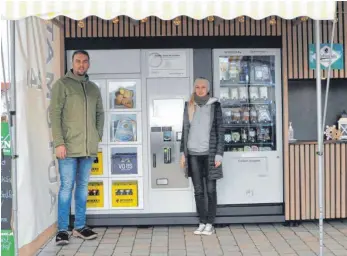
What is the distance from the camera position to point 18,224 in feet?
15.7

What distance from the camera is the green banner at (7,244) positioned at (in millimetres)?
4668

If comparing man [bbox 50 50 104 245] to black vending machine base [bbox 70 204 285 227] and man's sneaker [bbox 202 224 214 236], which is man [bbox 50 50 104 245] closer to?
black vending machine base [bbox 70 204 285 227]

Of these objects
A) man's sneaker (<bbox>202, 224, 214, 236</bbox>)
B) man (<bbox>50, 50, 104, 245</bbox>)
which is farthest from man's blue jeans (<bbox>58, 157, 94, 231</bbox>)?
man's sneaker (<bbox>202, 224, 214, 236</bbox>)

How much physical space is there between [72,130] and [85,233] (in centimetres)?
115

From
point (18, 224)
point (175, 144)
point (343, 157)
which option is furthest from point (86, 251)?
point (343, 157)

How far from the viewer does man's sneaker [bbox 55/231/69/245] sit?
5.68 m

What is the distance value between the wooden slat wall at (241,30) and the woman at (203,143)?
71 centimetres

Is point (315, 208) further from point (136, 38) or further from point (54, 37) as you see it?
point (54, 37)

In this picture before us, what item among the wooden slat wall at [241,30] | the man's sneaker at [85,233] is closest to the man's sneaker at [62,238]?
the man's sneaker at [85,233]

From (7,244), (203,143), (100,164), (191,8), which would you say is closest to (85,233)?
(100,164)

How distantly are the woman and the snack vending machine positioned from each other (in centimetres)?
42

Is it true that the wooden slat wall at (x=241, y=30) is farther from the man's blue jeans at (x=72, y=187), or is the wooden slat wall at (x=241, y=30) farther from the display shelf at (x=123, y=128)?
the man's blue jeans at (x=72, y=187)

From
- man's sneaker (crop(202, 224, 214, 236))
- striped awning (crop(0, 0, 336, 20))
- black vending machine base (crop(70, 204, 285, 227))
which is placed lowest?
man's sneaker (crop(202, 224, 214, 236))

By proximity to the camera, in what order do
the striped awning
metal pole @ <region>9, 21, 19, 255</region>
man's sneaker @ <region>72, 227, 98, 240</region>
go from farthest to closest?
1. man's sneaker @ <region>72, 227, 98, 240</region>
2. metal pole @ <region>9, 21, 19, 255</region>
3. the striped awning
